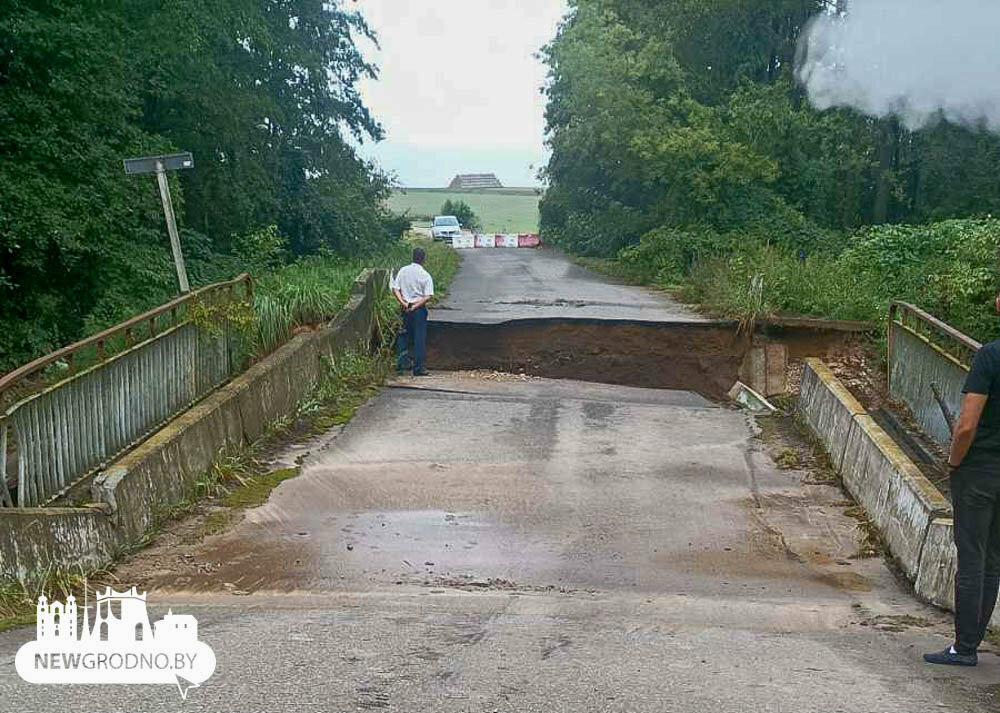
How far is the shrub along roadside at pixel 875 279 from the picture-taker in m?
15.8

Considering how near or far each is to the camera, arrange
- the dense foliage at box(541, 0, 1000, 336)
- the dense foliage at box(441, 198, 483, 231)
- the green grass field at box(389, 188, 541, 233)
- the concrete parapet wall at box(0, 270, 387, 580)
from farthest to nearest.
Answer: the green grass field at box(389, 188, 541, 233)
the dense foliage at box(441, 198, 483, 231)
the dense foliage at box(541, 0, 1000, 336)
the concrete parapet wall at box(0, 270, 387, 580)

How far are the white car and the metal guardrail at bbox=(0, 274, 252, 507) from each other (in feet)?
162

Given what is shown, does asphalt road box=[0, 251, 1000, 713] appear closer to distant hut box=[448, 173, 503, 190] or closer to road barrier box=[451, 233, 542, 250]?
road barrier box=[451, 233, 542, 250]

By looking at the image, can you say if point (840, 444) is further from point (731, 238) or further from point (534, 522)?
point (731, 238)

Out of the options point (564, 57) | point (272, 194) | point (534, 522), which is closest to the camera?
point (534, 522)

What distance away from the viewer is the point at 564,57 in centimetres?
3578

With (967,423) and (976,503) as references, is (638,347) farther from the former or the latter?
(967,423)

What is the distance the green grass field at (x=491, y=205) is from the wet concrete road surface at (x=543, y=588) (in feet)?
223

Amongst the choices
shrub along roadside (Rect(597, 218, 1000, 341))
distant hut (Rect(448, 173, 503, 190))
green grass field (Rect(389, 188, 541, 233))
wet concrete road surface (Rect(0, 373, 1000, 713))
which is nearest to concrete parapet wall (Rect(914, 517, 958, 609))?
wet concrete road surface (Rect(0, 373, 1000, 713))

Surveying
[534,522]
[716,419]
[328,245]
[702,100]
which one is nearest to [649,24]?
[702,100]

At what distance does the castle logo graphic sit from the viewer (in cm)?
505

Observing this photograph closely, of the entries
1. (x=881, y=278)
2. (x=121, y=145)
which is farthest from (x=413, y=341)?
(x=881, y=278)

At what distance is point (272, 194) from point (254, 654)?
73.6 ft

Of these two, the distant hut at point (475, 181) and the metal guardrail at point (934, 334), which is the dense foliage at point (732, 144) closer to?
the metal guardrail at point (934, 334)
